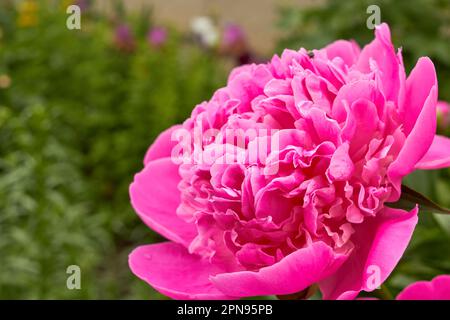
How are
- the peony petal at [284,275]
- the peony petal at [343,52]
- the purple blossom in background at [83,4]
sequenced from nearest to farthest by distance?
the peony petal at [284,275] → the peony petal at [343,52] → the purple blossom in background at [83,4]

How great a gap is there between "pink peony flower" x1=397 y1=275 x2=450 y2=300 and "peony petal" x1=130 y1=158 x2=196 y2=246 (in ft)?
0.39

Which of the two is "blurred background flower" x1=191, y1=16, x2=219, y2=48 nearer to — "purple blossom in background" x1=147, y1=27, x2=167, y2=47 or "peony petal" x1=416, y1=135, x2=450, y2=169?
"purple blossom in background" x1=147, y1=27, x2=167, y2=47

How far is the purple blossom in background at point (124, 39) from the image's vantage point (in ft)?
7.97

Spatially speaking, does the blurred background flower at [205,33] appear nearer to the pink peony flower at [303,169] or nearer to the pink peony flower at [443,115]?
the pink peony flower at [443,115]

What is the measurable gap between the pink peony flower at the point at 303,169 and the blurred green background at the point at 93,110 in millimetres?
725

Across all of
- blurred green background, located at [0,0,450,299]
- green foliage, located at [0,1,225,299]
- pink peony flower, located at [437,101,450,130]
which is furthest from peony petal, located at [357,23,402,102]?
green foliage, located at [0,1,225,299]

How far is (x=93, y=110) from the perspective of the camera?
2240 mm

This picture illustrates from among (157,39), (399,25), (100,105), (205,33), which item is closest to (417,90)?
(399,25)

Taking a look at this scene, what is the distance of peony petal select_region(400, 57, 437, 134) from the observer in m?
0.35

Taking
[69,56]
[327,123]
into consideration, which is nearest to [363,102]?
[327,123]

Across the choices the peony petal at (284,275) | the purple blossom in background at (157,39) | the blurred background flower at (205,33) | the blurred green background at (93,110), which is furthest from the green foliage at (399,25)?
the peony petal at (284,275)

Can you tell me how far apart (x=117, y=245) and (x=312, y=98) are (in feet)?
5.94
